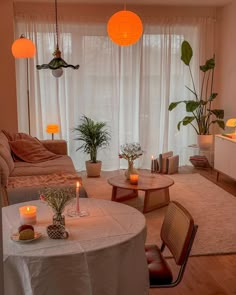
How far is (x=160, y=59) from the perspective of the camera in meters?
6.71

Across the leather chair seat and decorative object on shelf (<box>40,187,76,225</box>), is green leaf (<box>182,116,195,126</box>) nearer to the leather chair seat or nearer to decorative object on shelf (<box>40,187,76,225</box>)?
the leather chair seat

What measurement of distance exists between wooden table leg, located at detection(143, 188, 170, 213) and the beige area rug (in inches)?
2.6

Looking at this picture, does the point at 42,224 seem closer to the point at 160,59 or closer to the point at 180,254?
the point at 180,254

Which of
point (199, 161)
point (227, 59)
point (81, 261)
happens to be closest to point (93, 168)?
point (199, 161)

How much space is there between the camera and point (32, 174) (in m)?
4.62

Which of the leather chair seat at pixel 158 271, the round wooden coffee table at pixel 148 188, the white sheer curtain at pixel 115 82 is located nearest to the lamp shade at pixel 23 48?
the white sheer curtain at pixel 115 82

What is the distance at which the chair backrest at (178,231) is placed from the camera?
211cm

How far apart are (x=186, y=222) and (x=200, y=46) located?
5235 mm

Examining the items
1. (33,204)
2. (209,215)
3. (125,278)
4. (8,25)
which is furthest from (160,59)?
(125,278)

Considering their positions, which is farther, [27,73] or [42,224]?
[27,73]

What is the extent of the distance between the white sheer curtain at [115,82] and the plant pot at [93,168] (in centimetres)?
49

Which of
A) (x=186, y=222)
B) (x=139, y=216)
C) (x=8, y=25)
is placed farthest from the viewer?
(x=8, y=25)

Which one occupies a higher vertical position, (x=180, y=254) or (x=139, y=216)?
(x=139, y=216)

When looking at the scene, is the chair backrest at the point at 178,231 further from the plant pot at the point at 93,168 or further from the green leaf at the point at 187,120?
the green leaf at the point at 187,120
